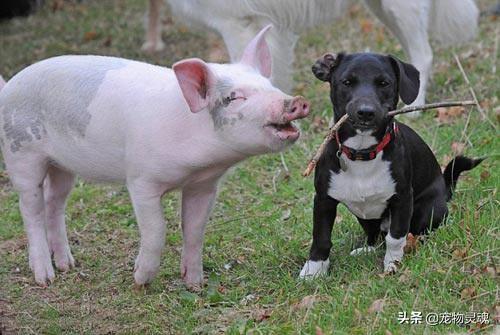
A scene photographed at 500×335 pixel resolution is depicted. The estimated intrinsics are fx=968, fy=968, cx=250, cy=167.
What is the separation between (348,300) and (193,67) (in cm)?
117

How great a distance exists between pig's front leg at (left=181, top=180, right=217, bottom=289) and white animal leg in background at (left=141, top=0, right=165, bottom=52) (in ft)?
18.7

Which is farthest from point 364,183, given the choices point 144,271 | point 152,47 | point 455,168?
point 152,47

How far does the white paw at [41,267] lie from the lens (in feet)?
16.0

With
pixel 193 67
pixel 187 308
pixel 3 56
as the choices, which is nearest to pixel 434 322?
pixel 187 308

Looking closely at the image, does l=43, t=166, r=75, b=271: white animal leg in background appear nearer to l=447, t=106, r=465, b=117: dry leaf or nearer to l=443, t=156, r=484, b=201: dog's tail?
l=443, t=156, r=484, b=201: dog's tail

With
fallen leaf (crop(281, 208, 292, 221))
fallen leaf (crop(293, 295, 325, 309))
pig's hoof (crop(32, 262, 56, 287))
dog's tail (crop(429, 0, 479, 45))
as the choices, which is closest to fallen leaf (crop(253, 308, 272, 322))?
fallen leaf (crop(293, 295, 325, 309))

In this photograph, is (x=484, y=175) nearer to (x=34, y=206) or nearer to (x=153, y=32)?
(x=34, y=206)

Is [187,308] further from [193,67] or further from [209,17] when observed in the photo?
[209,17]

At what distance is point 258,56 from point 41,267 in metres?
1.55

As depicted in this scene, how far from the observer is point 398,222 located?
426 centimetres

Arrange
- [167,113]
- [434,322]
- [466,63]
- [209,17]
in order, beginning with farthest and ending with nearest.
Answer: [466,63] < [209,17] < [167,113] < [434,322]

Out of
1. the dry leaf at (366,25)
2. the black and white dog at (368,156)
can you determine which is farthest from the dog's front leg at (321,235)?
the dry leaf at (366,25)

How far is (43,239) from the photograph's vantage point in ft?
16.0

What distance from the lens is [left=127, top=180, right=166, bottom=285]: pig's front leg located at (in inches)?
171
